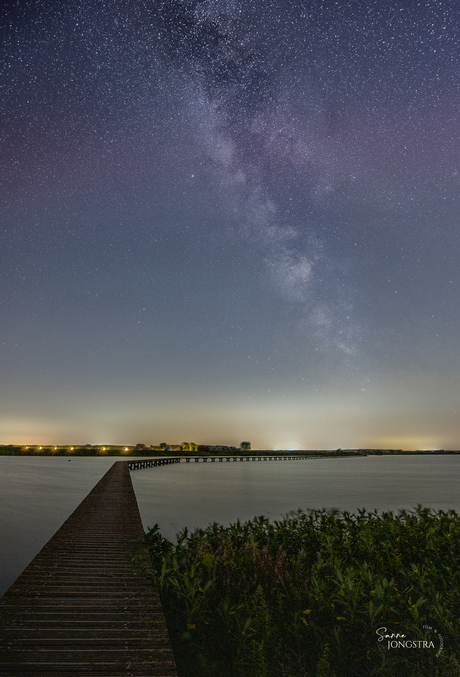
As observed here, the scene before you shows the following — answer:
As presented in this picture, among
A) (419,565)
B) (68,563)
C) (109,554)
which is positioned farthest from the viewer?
(419,565)

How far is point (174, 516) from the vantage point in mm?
22109

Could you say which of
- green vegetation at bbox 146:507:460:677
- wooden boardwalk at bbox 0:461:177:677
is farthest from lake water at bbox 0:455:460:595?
green vegetation at bbox 146:507:460:677

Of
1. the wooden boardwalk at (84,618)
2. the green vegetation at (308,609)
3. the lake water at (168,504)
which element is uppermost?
the wooden boardwalk at (84,618)

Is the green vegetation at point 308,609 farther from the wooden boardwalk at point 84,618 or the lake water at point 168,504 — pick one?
the lake water at point 168,504

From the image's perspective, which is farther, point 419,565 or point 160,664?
point 419,565

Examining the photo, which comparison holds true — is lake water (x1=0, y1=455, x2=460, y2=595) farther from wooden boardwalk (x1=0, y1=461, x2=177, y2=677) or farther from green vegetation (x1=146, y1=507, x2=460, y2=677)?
green vegetation (x1=146, y1=507, x2=460, y2=677)

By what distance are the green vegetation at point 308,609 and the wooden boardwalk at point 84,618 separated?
734 millimetres

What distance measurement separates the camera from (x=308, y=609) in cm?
660

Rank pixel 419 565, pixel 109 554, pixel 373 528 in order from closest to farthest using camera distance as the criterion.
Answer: pixel 109 554
pixel 419 565
pixel 373 528

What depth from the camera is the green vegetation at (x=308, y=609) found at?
5.62m

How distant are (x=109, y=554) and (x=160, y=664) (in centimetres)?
470

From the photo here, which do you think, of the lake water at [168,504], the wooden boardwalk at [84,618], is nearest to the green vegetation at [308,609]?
the wooden boardwalk at [84,618]

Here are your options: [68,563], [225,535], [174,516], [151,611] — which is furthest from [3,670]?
[174,516]

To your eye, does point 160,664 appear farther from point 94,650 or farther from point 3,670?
point 3,670
